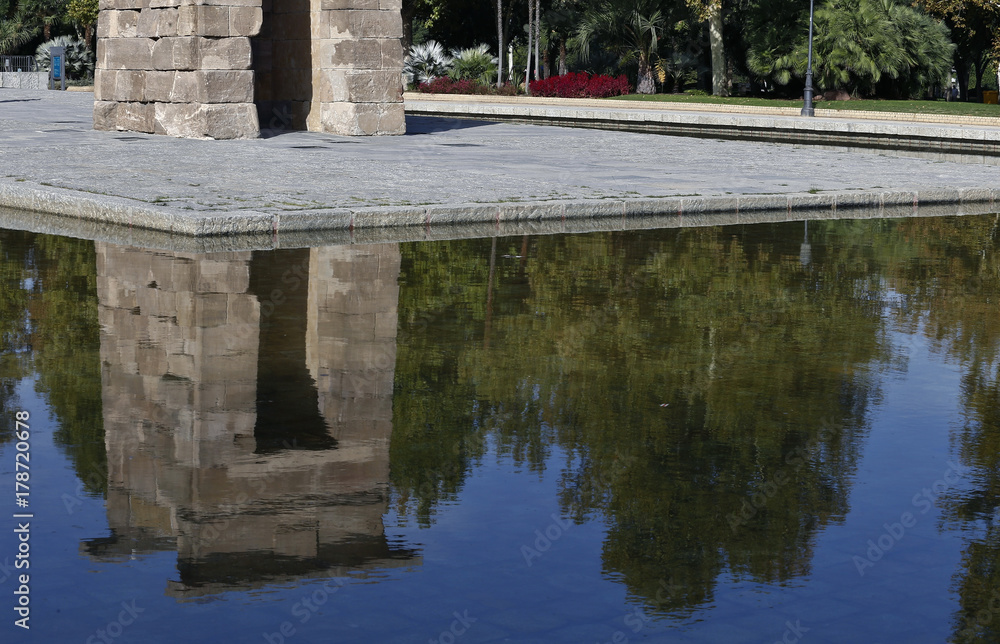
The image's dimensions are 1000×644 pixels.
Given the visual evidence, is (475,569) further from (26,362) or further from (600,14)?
(600,14)

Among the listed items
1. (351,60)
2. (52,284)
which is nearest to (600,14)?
(351,60)

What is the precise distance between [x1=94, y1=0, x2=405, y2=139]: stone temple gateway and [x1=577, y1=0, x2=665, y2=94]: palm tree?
77.9 feet

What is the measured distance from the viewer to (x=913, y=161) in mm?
20219

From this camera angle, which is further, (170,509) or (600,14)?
(600,14)

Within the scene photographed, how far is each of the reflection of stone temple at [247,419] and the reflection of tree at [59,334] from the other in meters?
0.09

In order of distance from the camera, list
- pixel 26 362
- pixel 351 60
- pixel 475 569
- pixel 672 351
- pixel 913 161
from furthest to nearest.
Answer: pixel 351 60 < pixel 913 161 < pixel 672 351 < pixel 26 362 < pixel 475 569

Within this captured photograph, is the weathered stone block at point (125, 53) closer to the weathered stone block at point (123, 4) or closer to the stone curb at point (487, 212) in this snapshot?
the weathered stone block at point (123, 4)

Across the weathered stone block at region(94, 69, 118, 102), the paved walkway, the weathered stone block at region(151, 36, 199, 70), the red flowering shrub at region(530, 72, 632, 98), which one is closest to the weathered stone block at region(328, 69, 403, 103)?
the paved walkway

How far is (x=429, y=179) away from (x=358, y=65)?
332 inches

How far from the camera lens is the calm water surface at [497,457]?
12.9 ft

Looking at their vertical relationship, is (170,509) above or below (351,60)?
below

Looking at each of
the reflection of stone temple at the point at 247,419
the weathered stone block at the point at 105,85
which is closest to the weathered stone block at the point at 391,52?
the weathered stone block at the point at 105,85

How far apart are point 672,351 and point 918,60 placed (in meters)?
39.6

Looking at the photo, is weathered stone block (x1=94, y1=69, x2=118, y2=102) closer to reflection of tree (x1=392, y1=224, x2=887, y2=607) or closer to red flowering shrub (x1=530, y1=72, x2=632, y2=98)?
reflection of tree (x1=392, y1=224, x2=887, y2=607)
